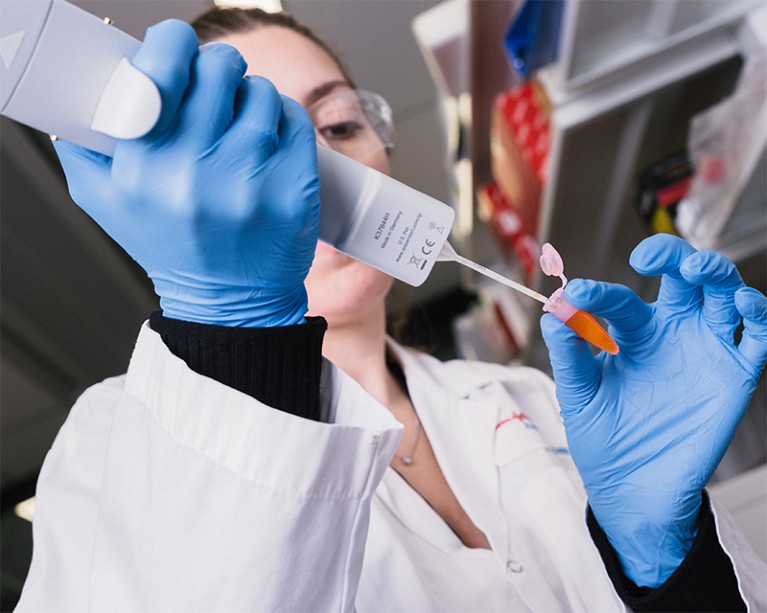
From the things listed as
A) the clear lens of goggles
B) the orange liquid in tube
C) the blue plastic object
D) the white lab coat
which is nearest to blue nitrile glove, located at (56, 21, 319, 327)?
the white lab coat

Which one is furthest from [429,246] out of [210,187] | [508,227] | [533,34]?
[508,227]

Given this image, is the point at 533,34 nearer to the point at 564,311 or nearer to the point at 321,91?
the point at 321,91

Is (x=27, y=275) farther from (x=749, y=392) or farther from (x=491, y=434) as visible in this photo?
(x=749, y=392)

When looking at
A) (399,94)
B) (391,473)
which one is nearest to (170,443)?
(391,473)

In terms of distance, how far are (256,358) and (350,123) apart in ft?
2.37

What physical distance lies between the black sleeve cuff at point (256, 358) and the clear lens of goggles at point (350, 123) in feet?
2.01

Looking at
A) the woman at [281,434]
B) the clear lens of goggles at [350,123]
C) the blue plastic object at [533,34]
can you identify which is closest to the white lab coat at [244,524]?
the woman at [281,434]

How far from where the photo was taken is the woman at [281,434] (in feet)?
2.44

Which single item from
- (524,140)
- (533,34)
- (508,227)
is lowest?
(508,227)

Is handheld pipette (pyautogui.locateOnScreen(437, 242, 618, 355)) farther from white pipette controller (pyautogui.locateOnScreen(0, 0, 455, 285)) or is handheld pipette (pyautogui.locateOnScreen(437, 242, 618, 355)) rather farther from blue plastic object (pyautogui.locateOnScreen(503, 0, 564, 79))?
blue plastic object (pyautogui.locateOnScreen(503, 0, 564, 79))

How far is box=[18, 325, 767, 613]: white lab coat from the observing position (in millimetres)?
752

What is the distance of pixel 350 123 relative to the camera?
Answer: 1.36 m

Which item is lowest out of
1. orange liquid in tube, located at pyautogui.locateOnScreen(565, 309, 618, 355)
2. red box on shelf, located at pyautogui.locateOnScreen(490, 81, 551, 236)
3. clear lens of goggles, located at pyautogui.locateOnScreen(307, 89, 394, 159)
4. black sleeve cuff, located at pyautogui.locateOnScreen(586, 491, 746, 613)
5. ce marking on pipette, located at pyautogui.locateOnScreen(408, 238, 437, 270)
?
black sleeve cuff, located at pyautogui.locateOnScreen(586, 491, 746, 613)

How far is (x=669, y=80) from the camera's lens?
5.93 ft
